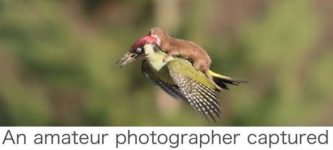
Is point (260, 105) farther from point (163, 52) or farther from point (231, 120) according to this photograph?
point (163, 52)

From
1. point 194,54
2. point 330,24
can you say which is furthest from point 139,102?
point 194,54

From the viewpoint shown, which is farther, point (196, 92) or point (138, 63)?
point (138, 63)
